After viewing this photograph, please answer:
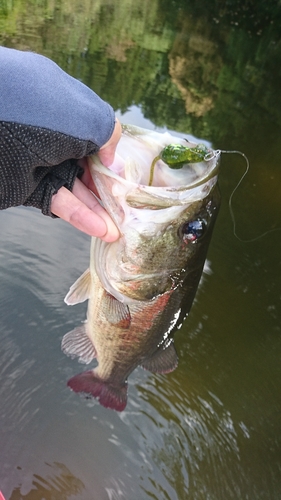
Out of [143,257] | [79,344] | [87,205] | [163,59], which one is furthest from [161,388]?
[163,59]

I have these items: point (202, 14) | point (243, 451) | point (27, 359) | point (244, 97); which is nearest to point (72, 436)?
point (27, 359)

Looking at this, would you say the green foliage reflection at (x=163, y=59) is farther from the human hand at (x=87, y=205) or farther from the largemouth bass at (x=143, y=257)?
the human hand at (x=87, y=205)

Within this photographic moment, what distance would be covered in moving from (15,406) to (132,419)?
891mm

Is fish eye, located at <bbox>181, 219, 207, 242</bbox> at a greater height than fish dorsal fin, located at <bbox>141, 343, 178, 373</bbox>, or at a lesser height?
greater

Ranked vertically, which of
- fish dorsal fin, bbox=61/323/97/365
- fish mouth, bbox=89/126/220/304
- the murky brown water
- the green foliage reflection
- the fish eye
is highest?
fish mouth, bbox=89/126/220/304

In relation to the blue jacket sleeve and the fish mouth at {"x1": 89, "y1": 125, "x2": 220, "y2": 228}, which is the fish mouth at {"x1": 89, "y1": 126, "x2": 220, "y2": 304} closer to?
the fish mouth at {"x1": 89, "y1": 125, "x2": 220, "y2": 228}

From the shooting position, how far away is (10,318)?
11.5 ft

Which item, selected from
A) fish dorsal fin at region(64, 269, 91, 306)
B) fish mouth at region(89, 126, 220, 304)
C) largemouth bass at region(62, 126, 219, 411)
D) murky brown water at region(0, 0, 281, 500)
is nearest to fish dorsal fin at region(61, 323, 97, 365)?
largemouth bass at region(62, 126, 219, 411)

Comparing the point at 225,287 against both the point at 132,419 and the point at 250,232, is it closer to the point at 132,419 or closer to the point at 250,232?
the point at 250,232

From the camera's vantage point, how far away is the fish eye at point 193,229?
175 centimetres

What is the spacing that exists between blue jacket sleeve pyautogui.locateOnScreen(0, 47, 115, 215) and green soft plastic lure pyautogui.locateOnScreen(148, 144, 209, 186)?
0.92ft

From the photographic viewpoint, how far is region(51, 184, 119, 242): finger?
1.51m

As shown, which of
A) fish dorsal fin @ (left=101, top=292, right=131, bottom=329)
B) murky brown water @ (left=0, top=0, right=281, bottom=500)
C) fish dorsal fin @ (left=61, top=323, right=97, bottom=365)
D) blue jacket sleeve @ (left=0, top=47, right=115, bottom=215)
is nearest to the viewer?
blue jacket sleeve @ (left=0, top=47, right=115, bottom=215)

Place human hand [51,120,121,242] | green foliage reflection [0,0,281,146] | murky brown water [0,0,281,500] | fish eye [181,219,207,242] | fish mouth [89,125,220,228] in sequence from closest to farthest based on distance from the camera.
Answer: human hand [51,120,121,242]
fish mouth [89,125,220,228]
fish eye [181,219,207,242]
murky brown water [0,0,281,500]
green foliage reflection [0,0,281,146]
